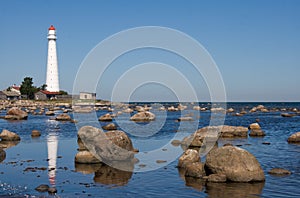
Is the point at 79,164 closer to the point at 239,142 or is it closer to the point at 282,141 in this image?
the point at 239,142

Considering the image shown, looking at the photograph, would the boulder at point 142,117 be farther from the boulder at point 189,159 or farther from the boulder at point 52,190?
the boulder at point 52,190

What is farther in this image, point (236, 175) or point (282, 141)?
point (282, 141)

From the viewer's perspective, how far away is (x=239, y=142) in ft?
120

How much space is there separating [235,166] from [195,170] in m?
2.27

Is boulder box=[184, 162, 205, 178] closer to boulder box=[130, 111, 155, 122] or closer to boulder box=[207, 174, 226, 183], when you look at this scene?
boulder box=[207, 174, 226, 183]

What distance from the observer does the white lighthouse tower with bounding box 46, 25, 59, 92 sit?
436 ft

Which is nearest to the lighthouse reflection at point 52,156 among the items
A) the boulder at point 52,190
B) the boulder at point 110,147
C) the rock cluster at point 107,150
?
the boulder at point 52,190

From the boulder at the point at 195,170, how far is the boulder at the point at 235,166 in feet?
1.46

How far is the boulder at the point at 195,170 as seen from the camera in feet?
67.2

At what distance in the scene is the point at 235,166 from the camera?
63.8 ft

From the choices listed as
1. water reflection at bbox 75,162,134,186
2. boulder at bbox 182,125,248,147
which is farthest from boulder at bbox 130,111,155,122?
water reflection at bbox 75,162,134,186

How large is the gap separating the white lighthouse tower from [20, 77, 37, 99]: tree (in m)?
8.59

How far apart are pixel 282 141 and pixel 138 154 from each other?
16.0 metres

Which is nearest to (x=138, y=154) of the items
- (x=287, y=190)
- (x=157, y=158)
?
(x=157, y=158)
